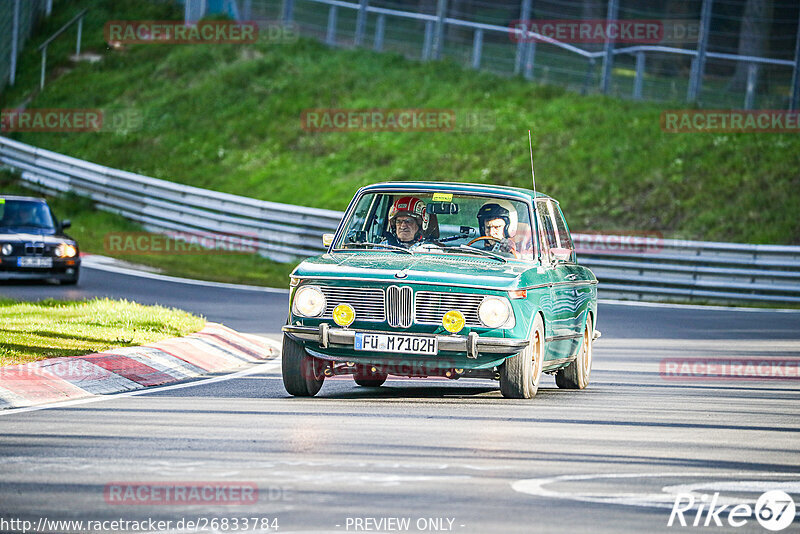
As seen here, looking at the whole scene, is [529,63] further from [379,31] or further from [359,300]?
[359,300]

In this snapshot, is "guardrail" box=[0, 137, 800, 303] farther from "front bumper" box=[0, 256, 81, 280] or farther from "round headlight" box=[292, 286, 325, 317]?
"round headlight" box=[292, 286, 325, 317]

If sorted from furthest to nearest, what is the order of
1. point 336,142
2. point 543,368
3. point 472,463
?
1. point 336,142
2. point 543,368
3. point 472,463

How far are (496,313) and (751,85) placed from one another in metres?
22.7

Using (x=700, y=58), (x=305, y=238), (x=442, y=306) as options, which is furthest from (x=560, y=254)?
(x=700, y=58)

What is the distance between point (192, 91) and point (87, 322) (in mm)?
29056

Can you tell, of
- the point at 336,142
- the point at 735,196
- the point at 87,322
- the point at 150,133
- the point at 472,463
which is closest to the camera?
the point at 472,463

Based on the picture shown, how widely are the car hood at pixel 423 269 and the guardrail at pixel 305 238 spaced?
14.6 metres

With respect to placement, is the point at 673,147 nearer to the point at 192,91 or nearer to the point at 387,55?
the point at 387,55

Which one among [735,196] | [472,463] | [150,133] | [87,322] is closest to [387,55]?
[150,133]

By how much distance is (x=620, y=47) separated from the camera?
34.7 meters

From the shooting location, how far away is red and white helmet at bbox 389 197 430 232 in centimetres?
1221

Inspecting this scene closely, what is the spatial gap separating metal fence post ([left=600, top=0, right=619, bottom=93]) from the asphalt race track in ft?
68.3

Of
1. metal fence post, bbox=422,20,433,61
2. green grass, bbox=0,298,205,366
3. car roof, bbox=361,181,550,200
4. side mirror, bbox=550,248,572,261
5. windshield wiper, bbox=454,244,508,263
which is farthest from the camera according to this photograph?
metal fence post, bbox=422,20,433,61

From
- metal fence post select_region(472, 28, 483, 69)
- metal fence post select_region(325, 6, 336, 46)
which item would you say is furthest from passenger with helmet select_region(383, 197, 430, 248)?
metal fence post select_region(325, 6, 336, 46)
